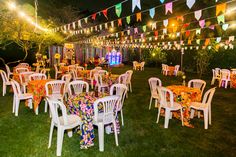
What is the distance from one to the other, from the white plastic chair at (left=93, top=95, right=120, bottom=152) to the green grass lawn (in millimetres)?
288

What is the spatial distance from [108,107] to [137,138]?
938mm

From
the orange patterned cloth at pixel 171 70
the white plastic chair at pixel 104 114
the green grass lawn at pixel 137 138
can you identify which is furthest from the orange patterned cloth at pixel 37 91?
the orange patterned cloth at pixel 171 70

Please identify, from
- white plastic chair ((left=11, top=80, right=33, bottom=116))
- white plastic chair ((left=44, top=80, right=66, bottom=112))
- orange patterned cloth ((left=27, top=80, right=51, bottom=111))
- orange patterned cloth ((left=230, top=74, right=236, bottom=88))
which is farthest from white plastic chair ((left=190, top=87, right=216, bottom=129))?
orange patterned cloth ((left=230, top=74, right=236, bottom=88))

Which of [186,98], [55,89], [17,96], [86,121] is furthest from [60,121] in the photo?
[186,98]

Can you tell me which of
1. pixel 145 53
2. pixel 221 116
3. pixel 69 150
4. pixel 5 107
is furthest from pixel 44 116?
pixel 145 53

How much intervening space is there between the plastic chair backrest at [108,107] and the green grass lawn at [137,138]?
1.64 ft

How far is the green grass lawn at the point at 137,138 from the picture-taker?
11.2 feet

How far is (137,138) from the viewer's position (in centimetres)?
396

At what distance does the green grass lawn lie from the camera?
3428 mm

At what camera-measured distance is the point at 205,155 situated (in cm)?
338

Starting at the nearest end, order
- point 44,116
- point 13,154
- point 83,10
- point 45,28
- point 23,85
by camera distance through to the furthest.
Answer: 1. point 13,154
2. point 44,116
3. point 23,85
4. point 45,28
5. point 83,10

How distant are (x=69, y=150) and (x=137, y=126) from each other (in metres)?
1.66

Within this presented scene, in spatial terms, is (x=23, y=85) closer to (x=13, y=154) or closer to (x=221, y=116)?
(x=13, y=154)

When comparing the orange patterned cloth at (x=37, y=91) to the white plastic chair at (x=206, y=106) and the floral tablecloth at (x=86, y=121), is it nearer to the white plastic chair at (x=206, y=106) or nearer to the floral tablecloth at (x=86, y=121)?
the floral tablecloth at (x=86, y=121)
